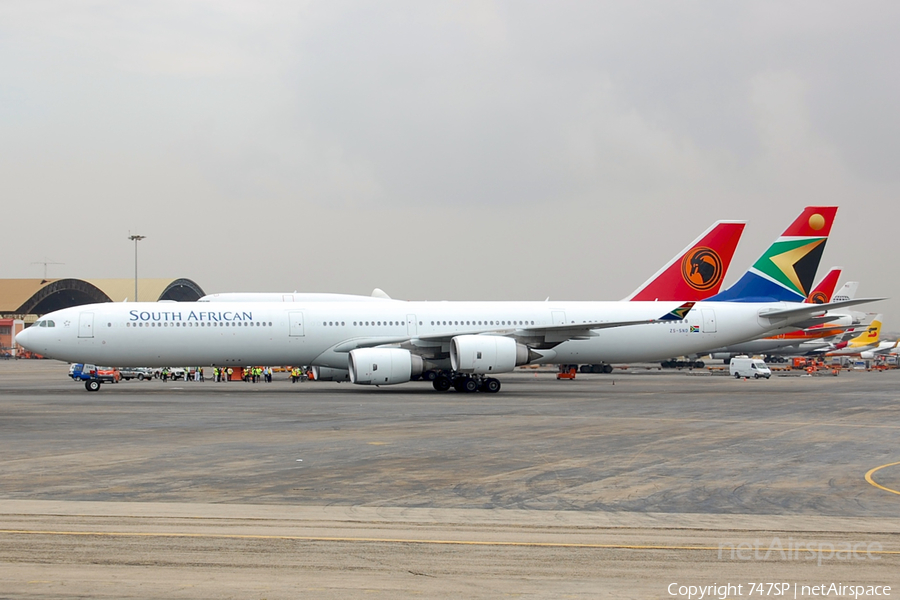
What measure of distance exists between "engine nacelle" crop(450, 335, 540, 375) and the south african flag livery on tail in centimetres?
1398

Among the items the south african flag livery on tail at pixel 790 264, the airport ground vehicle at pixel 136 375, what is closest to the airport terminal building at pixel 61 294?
the airport ground vehicle at pixel 136 375

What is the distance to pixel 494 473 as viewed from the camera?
15.3 meters

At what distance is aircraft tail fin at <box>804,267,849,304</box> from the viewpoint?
77.1 metres

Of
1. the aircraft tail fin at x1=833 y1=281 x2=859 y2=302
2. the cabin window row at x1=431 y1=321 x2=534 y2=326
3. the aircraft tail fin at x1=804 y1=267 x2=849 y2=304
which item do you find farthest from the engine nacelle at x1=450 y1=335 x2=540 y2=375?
the aircraft tail fin at x1=833 y1=281 x2=859 y2=302

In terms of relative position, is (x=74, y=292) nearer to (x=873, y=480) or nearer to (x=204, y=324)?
(x=204, y=324)

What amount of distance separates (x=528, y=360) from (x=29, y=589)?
32.7 metres

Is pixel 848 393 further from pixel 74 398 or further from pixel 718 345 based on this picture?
pixel 74 398

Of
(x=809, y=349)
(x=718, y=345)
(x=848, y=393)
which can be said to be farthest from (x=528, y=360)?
(x=809, y=349)

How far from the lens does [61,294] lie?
12900 cm

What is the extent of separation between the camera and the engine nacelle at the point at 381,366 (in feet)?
121

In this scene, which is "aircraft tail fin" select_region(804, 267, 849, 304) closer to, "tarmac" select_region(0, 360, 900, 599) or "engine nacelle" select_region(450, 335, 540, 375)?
"engine nacelle" select_region(450, 335, 540, 375)

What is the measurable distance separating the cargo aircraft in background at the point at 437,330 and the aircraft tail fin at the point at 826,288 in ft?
109

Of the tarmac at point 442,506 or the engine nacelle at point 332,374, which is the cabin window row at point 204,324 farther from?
the tarmac at point 442,506

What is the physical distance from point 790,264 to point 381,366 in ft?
76.8
